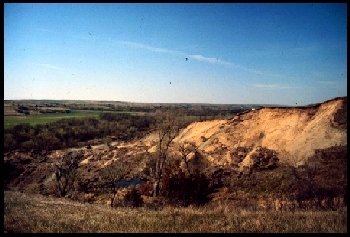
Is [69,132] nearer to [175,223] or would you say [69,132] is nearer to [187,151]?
[187,151]

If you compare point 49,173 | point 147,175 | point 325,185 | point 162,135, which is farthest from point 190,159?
point 49,173

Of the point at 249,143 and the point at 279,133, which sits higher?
the point at 279,133

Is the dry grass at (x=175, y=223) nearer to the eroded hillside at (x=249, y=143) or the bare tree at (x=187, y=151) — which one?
the eroded hillside at (x=249, y=143)

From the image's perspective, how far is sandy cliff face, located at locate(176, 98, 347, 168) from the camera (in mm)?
23984

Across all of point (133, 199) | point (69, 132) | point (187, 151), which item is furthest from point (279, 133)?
point (69, 132)

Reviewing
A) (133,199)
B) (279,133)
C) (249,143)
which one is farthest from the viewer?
(249,143)

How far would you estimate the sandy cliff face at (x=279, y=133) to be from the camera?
24.0 m

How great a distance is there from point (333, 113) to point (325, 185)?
10.3m

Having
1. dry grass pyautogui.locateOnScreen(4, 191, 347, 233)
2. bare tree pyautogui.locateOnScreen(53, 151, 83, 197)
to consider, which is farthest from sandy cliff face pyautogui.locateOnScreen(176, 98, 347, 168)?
dry grass pyautogui.locateOnScreen(4, 191, 347, 233)

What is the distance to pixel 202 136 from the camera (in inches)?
1436

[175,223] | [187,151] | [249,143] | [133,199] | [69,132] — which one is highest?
[175,223]

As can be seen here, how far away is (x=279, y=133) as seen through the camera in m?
28.5

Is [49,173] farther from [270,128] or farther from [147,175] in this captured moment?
[270,128]

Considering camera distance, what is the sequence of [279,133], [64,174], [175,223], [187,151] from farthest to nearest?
[187,151]
[279,133]
[64,174]
[175,223]
